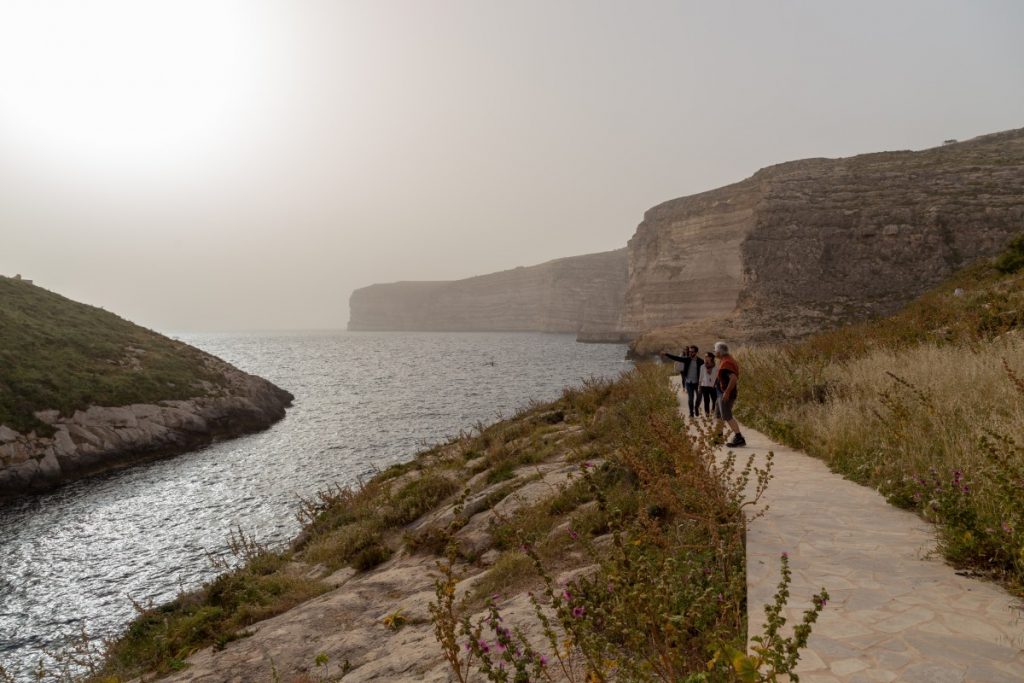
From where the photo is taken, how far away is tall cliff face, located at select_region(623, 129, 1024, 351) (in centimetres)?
4369

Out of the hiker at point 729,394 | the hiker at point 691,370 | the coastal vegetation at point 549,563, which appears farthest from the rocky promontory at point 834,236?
the coastal vegetation at point 549,563

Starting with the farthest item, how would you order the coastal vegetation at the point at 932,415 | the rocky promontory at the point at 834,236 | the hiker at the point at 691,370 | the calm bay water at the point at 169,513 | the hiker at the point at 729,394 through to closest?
the rocky promontory at the point at 834,236, the hiker at the point at 691,370, the hiker at the point at 729,394, the calm bay water at the point at 169,513, the coastal vegetation at the point at 932,415

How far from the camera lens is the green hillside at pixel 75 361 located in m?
18.9

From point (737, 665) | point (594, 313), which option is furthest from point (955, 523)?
point (594, 313)

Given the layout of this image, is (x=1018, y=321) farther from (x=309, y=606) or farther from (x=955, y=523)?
(x=309, y=606)

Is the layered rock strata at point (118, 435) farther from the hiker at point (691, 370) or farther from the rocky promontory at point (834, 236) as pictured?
the rocky promontory at point (834, 236)

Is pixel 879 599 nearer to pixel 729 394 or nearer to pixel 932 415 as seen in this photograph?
pixel 932 415

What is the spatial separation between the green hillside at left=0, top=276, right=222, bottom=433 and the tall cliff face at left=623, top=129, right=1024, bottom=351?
4677 cm

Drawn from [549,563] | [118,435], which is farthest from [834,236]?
[118,435]

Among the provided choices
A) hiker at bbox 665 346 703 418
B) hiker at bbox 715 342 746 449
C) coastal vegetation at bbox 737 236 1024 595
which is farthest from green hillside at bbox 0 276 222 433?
coastal vegetation at bbox 737 236 1024 595

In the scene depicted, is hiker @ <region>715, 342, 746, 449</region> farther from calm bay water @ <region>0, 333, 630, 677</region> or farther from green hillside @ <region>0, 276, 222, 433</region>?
green hillside @ <region>0, 276, 222, 433</region>

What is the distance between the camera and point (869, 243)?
156 ft

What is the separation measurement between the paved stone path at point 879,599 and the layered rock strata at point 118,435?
19751 mm

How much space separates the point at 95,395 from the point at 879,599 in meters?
25.4
